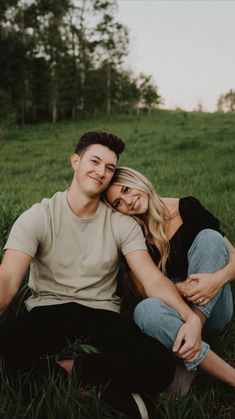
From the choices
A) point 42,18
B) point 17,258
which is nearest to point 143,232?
point 17,258

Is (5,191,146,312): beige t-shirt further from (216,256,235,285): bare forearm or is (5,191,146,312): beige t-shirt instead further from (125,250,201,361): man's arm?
(216,256,235,285): bare forearm

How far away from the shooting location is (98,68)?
36.2 metres

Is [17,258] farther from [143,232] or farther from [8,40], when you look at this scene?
[8,40]

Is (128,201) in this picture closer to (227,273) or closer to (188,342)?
(227,273)

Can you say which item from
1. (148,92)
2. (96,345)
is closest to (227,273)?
(96,345)

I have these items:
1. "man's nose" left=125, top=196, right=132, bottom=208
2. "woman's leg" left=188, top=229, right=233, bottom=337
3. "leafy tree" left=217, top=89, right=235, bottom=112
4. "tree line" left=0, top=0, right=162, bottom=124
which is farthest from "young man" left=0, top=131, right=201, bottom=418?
"leafy tree" left=217, top=89, right=235, bottom=112

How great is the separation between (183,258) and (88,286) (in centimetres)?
78

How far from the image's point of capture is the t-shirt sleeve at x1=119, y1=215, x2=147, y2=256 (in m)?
2.95

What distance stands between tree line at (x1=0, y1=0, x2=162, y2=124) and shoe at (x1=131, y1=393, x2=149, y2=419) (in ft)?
86.9

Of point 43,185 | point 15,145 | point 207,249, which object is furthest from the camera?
point 15,145

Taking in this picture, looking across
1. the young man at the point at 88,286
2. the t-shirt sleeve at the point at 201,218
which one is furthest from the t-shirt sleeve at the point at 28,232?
the t-shirt sleeve at the point at 201,218

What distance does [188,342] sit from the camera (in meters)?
2.49

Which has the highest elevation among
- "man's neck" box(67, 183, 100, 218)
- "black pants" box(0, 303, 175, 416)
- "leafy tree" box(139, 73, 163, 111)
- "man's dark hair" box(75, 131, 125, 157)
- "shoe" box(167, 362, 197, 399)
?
"leafy tree" box(139, 73, 163, 111)

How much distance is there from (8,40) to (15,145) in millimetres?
15054
